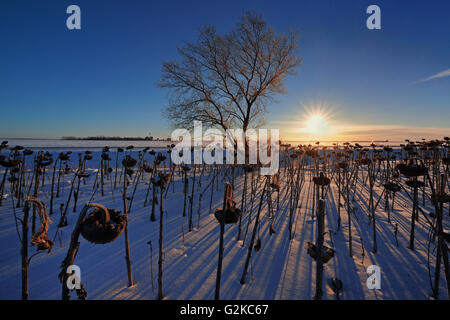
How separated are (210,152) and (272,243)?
11027 millimetres

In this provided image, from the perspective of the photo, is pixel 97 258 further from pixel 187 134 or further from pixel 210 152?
pixel 210 152

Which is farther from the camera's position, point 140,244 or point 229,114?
point 229,114
